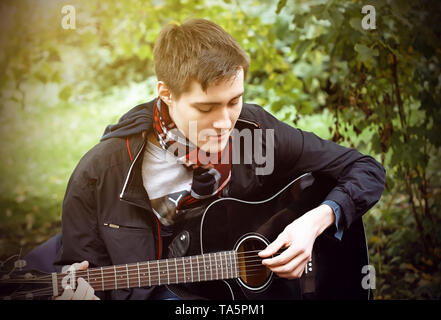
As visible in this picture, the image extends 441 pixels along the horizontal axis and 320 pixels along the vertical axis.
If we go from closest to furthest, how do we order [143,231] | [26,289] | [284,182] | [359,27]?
1. [26,289]
2. [143,231]
3. [284,182]
4. [359,27]

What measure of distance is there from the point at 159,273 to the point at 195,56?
81 centimetres

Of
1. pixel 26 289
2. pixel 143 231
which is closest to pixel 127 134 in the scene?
pixel 143 231

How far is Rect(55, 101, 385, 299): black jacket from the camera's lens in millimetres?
1684

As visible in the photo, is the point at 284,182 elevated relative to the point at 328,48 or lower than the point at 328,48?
lower

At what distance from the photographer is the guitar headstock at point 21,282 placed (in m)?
1.60

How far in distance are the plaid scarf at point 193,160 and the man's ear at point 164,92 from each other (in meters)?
0.06

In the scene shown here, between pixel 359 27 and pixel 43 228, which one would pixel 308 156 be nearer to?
pixel 359 27

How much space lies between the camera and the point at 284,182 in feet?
6.20

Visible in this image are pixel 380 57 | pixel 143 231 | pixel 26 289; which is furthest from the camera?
pixel 380 57

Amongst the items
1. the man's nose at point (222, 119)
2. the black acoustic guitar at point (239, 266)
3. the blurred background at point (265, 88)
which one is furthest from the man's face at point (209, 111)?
the blurred background at point (265, 88)

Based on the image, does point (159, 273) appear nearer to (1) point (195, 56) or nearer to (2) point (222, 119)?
(2) point (222, 119)
